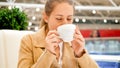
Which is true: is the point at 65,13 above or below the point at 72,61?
above

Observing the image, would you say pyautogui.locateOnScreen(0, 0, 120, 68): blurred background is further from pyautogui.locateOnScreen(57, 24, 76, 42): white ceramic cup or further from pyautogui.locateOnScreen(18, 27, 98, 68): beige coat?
pyautogui.locateOnScreen(57, 24, 76, 42): white ceramic cup

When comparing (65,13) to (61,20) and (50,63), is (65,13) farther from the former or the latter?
(50,63)

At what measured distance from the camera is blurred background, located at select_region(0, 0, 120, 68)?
136 inches

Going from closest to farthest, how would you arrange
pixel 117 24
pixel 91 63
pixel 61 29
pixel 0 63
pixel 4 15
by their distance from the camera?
pixel 61 29 < pixel 91 63 < pixel 0 63 < pixel 4 15 < pixel 117 24

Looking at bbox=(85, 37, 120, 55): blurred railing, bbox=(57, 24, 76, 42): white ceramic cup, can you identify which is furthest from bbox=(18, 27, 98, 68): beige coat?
bbox=(85, 37, 120, 55): blurred railing

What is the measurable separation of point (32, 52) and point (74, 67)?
0.28m

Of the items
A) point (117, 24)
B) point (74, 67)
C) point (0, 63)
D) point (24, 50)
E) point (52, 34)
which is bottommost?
point (117, 24)

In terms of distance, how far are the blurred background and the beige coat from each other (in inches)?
55.5

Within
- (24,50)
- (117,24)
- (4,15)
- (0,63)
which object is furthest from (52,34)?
(117,24)

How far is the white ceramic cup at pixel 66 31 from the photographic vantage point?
127cm

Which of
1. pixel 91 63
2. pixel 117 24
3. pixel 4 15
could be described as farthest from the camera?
pixel 117 24

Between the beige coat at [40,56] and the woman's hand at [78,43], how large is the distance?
36mm

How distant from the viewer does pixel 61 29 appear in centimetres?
129

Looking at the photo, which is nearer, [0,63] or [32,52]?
[32,52]
